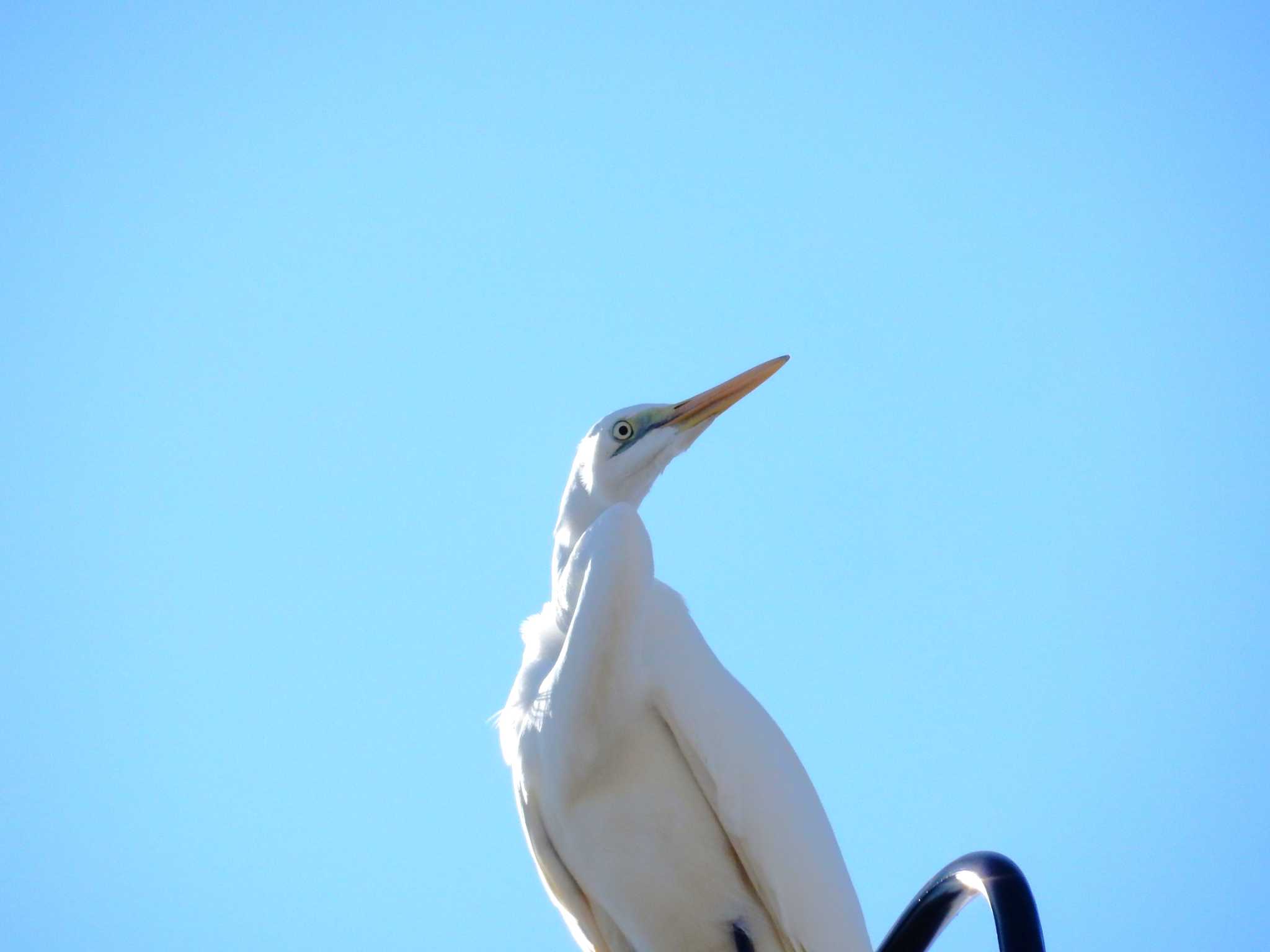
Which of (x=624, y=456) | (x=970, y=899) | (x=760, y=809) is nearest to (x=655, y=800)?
(x=760, y=809)

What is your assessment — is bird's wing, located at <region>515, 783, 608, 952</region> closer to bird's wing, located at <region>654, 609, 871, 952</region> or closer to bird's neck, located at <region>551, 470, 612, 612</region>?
bird's wing, located at <region>654, 609, 871, 952</region>

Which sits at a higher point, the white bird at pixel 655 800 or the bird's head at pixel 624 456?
the bird's head at pixel 624 456

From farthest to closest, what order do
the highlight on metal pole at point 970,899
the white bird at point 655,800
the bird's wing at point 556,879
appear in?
the bird's wing at point 556,879, the white bird at point 655,800, the highlight on metal pole at point 970,899

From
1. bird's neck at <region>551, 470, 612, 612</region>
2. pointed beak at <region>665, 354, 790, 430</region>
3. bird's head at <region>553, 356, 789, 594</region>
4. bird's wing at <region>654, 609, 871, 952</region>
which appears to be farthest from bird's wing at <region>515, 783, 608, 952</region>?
pointed beak at <region>665, 354, 790, 430</region>

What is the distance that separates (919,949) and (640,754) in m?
1.25

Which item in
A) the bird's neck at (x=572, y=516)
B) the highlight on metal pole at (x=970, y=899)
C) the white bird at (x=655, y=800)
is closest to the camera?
the highlight on metal pole at (x=970, y=899)

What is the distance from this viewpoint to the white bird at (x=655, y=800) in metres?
5.00

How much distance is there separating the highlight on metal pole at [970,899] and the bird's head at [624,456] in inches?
92.7

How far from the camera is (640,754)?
201 inches

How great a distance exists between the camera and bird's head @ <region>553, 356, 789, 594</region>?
245 inches

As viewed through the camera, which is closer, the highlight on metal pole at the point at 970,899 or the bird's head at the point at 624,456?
the highlight on metal pole at the point at 970,899

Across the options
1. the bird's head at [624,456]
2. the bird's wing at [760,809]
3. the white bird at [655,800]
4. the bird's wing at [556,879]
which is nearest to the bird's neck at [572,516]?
the bird's head at [624,456]

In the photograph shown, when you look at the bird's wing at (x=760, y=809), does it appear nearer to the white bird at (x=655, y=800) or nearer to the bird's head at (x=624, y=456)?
the white bird at (x=655, y=800)

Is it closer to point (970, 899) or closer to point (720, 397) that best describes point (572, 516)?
point (720, 397)
